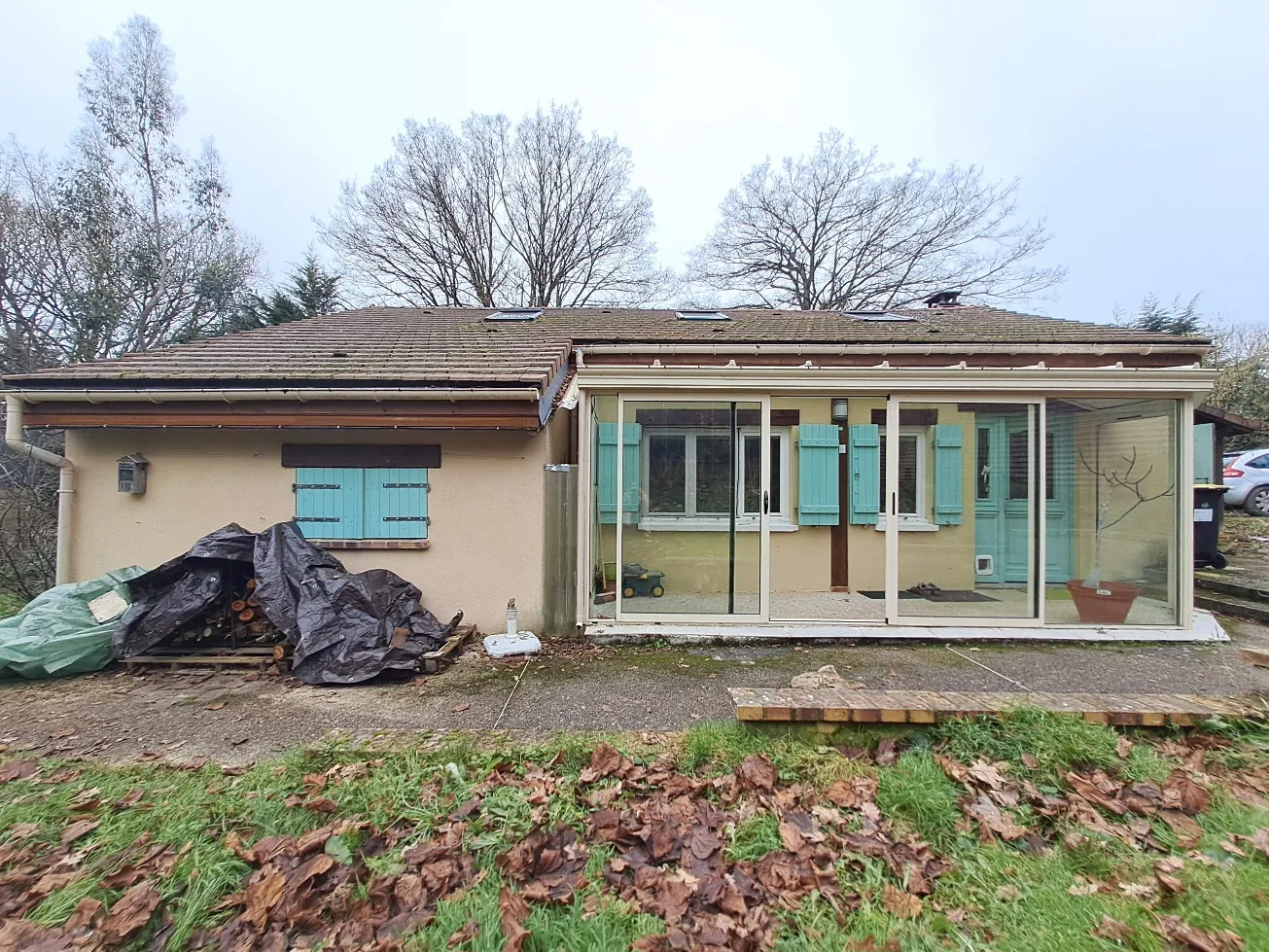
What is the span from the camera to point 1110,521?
5312mm

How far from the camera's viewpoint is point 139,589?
430cm

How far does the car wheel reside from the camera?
1107cm

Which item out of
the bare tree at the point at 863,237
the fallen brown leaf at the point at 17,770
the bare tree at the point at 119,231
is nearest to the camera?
the fallen brown leaf at the point at 17,770

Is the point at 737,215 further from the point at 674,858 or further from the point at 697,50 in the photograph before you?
the point at 674,858

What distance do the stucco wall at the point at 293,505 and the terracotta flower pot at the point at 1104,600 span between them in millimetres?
5243

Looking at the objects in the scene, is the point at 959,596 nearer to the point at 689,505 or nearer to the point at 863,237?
the point at 689,505

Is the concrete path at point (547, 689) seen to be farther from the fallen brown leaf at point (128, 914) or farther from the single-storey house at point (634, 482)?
the fallen brown leaf at point (128, 914)

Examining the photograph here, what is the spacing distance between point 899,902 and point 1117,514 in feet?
17.5

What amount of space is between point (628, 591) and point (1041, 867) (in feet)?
12.0

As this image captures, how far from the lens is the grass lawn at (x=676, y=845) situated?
1.75 m

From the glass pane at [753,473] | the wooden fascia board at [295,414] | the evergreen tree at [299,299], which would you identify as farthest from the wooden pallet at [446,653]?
the evergreen tree at [299,299]

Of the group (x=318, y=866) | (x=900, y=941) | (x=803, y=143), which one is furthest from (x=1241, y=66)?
(x=318, y=866)

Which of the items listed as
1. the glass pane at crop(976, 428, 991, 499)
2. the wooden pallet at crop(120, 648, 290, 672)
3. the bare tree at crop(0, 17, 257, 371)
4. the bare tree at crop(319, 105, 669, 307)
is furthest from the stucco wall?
the bare tree at crop(319, 105, 669, 307)

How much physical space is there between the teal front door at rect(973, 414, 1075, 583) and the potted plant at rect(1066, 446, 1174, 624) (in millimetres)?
257
